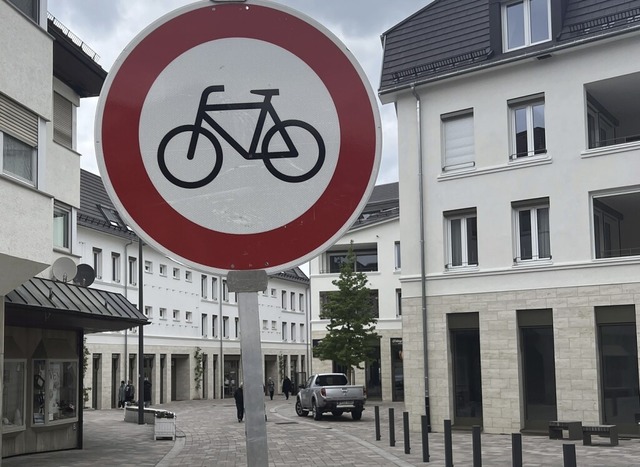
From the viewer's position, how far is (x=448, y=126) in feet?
104

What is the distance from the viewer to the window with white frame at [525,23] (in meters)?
29.0

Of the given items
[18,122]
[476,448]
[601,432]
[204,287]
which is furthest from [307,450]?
[204,287]

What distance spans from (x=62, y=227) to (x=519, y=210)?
14.2 m

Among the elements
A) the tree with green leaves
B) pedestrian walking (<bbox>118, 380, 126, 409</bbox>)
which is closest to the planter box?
pedestrian walking (<bbox>118, 380, 126, 409</bbox>)

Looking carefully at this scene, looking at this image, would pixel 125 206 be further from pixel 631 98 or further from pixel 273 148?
pixel 631 98

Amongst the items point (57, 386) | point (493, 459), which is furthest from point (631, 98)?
point (57, 386)

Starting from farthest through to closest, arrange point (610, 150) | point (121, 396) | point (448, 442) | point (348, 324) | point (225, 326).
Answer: point (225, 326) < point (348, 324) < point (121, 396) < point (610, 150) < point (448, 442)

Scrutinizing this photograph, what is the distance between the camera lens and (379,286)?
64625 mm

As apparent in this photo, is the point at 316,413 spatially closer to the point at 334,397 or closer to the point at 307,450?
the point at 334,397

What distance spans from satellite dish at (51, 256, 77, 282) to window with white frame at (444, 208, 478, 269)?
13.1 meters

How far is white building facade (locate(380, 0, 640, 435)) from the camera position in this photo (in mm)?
27250

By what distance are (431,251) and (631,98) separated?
320 inches

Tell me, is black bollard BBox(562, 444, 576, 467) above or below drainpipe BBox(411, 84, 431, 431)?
below

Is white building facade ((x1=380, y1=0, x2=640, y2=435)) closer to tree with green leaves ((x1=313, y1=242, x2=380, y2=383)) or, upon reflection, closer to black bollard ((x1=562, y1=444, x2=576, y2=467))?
black bollard ((x1=562, y1=444, x2=576, y2=467))
